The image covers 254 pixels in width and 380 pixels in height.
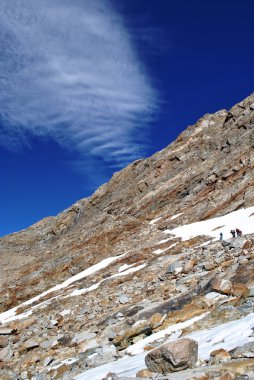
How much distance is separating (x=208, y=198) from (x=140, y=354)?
36102 millimetres

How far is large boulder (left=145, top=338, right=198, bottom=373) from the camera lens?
31.6 ft

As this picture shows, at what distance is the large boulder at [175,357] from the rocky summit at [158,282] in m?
0.03

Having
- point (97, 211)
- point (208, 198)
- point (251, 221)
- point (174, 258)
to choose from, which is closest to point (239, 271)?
point (174, 258)

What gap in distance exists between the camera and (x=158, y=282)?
82.4ft

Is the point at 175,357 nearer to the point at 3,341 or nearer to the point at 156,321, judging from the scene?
the point at 156,321

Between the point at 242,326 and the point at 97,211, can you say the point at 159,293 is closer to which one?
the point at 242,326

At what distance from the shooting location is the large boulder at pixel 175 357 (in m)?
9.62

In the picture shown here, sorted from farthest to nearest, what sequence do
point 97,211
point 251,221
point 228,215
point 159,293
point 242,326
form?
1. point 97,211
2. point 228,215
3. point 251,221
4. point 159,293
5. point 242,326

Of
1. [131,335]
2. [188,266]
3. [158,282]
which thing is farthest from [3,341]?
[131,335]

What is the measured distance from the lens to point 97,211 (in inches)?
2977

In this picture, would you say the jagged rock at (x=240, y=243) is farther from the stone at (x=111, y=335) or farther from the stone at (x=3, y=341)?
the stone at (x=3, y=341)

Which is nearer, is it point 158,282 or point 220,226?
point 158,282

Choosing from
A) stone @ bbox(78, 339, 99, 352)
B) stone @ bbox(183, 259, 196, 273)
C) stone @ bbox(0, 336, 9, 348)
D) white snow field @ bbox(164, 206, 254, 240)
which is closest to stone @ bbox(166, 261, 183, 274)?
stone @ bbox(183, 259, 196, 273)

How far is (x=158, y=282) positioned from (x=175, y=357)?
15.6 meters
